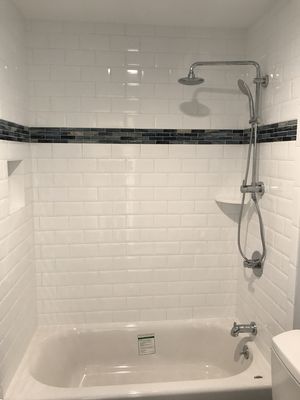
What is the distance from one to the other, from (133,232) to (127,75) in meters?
1.05

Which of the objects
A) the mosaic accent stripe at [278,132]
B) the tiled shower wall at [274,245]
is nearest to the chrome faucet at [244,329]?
the tiled shower wall at [274,245]

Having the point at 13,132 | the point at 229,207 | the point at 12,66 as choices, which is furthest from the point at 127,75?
the point at 229,207

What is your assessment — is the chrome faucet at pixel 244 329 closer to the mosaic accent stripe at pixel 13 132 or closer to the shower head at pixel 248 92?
the shower head at pixel 248 92

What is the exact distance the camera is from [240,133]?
7.30ft

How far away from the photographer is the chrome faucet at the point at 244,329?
2.04 m

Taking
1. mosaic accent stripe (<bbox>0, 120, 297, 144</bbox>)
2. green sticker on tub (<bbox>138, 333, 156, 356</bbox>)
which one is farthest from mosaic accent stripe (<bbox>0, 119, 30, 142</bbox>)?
green sticker on tub (<bbox>138, 333, 156, 356</bbox>)

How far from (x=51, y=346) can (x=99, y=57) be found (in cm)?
191

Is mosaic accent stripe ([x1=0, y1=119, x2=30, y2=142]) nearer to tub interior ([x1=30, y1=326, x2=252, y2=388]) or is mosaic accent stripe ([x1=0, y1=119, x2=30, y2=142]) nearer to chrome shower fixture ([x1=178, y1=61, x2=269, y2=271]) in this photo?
chrome shower fixture ([x1=178, y1=61, x2=269, y2=271])

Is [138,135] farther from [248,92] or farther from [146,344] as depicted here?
[146,344]

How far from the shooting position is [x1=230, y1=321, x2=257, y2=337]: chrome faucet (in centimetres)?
204

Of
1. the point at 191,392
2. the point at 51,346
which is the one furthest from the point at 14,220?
the point at 191,392

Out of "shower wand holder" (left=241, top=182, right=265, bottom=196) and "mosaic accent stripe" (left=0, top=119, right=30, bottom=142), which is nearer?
"mosaic accent stripe" (left=0, top=119, right=30, bottom=142)

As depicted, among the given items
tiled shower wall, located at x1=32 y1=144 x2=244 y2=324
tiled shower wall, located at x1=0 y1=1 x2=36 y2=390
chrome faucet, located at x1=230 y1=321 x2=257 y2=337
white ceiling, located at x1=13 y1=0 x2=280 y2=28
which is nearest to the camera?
tiled shower wall, located at x1=0 y1=1 x2=36 y2=390

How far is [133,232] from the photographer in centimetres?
225
